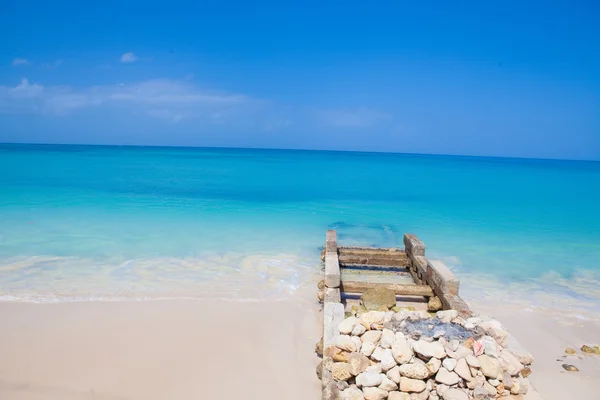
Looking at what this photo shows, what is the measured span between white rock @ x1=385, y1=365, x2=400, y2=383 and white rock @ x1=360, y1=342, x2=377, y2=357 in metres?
0.25

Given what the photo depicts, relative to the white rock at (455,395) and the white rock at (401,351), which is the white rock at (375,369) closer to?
the white rock at (401,351)

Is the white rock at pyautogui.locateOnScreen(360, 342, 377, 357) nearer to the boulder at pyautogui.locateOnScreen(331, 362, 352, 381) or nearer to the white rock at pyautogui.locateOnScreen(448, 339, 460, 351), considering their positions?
the boulder at pyautogui.locateOnScreen(331, 362, 352, 381)

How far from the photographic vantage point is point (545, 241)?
13.4m

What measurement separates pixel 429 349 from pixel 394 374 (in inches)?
16.0

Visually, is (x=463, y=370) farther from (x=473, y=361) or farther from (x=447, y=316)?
(x=447, y=316)

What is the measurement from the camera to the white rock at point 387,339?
12.6 feet

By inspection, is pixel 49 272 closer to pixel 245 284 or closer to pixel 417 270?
pixel 245 284

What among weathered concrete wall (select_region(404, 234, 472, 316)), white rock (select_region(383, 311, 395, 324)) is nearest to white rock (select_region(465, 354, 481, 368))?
white rock (select_region(383, 311, 395, 324))

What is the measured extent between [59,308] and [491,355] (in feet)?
20.6

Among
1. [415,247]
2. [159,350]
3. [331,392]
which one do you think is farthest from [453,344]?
[415,247]

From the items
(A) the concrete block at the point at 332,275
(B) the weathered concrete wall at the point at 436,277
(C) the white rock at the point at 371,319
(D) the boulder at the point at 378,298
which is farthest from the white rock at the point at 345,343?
(D) the boulder at the point at 378,298

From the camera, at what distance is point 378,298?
6008 mm

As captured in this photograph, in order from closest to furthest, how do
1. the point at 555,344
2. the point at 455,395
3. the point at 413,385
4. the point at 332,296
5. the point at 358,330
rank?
the point at 455,395
the point at 413,385
the point at 358,330
the point at 332,296
the point at 555,344

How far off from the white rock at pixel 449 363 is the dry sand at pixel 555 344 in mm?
1716
